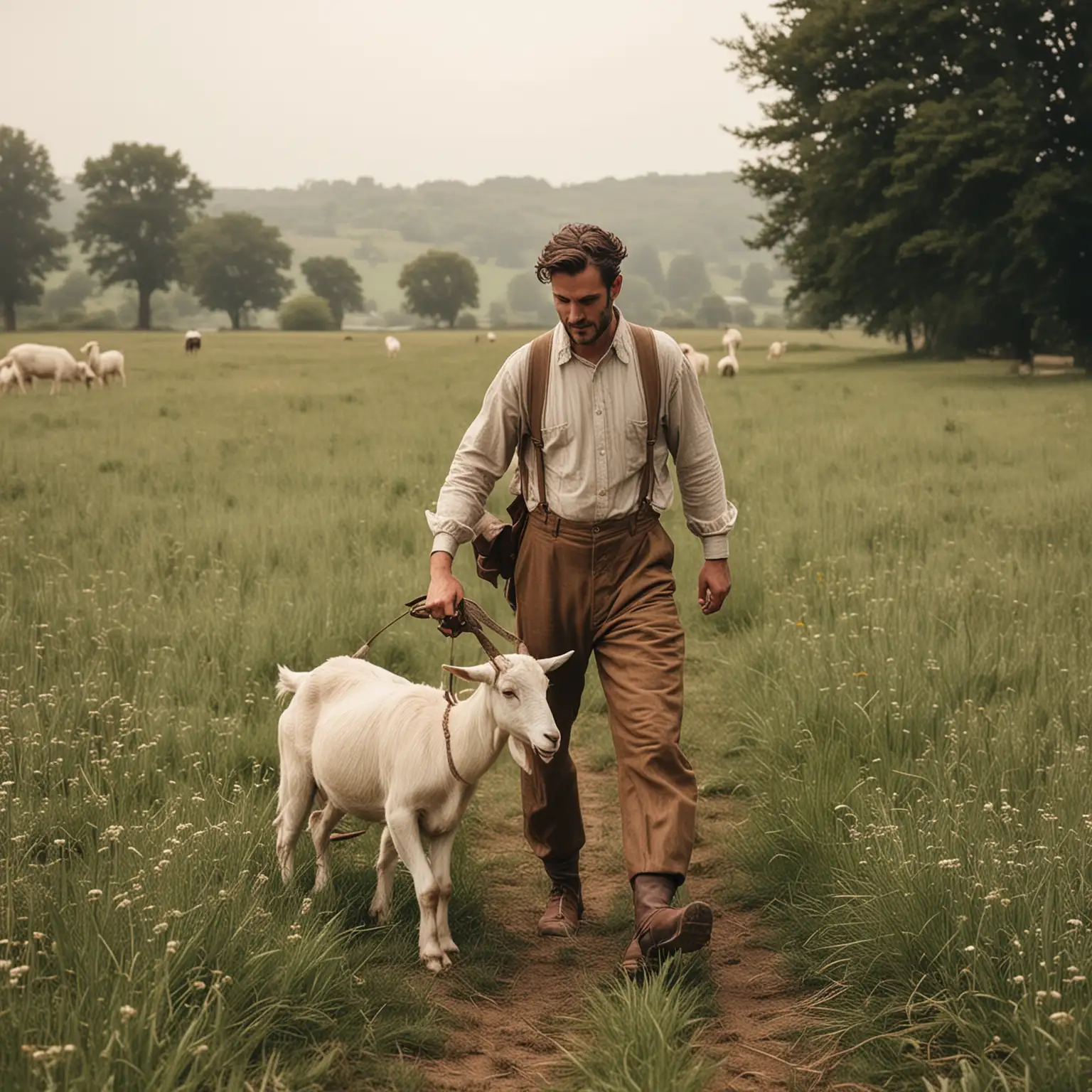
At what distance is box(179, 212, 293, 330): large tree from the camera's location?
10869cm

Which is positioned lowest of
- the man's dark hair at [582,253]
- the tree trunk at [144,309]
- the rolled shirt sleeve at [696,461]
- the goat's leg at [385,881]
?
the goat's leg at [385,881]

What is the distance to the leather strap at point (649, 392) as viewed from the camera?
4613 mm

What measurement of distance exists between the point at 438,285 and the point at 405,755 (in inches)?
5618

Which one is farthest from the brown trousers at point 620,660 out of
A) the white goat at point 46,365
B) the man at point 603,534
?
the white goat at point 46,365

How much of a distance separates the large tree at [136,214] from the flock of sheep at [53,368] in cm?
6994

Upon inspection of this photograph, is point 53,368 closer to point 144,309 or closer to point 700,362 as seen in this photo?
point 700,362

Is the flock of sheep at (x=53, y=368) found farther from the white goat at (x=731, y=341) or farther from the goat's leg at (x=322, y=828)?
the goat's leg at (x=322, y=828)

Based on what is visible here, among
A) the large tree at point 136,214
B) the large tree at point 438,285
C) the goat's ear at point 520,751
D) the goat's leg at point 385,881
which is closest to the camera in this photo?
the goat's ear at point 520,751

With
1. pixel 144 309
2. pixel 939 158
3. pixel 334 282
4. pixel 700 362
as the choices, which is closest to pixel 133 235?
pixel 144 309

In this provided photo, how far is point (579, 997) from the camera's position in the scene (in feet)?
14.1

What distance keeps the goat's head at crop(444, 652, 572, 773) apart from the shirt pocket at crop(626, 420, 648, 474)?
83 centimetres

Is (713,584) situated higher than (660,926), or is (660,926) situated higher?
(713,584)

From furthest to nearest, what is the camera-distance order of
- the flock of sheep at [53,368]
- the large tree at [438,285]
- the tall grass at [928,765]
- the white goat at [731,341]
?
the large tree at [438,285] → the white goat at [731,341] → the flock of sheep at [53,368] → the tall grass at [928,765]

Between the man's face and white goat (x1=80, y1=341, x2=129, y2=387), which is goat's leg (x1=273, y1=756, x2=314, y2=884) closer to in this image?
A: the man's face
